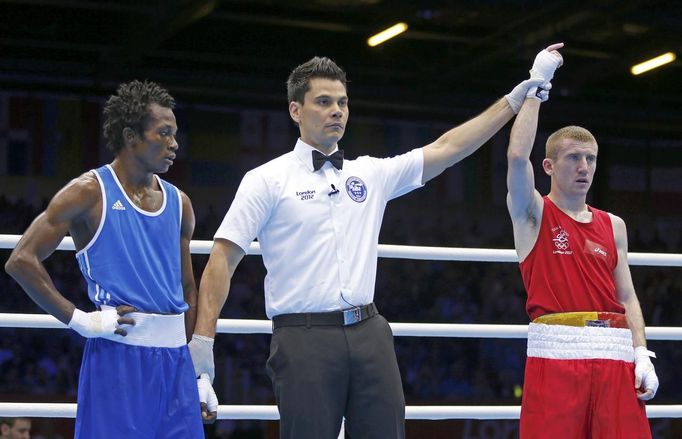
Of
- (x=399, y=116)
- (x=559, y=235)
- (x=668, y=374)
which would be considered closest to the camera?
(x=559, y=235)

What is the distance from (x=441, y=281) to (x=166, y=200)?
36.1 feet

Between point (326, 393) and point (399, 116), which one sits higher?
point (399, 116)

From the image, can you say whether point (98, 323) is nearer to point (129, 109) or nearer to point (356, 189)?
point (129, 109)

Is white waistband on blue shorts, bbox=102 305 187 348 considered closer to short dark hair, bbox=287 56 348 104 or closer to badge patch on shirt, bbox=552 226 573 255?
short dark hair, bbox=287 56 348 104

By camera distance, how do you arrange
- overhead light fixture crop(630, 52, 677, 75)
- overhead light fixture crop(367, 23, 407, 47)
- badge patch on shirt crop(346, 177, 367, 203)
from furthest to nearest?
overhead light fixture crop(630, 52, 677, 75) < overhead light fixture crop(367, 23, 407, 47) < badge patch on shirt crop(346, 177, 367, 203)

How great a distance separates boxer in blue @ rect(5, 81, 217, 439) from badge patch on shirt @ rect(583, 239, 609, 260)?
1.44 m

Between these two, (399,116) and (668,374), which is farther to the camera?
(399,116)

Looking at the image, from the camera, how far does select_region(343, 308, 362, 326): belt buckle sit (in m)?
3.16

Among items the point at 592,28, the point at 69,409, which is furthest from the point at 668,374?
the point at 69,409

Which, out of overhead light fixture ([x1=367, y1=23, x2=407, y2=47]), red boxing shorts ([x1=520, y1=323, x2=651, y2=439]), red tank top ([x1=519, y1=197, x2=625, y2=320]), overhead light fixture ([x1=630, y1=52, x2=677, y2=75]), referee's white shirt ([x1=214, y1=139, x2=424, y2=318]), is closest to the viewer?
referee's white shirt ([x1=214, y1=139, x2=424, y2=318])

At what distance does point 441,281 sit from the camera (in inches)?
551

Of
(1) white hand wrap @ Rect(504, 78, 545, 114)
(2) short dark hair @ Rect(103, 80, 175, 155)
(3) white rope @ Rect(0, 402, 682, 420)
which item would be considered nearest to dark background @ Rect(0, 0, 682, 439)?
(3) white rope @ Rect(0, 402, 682, 420)

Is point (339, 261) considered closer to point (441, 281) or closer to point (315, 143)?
point (315, 143)

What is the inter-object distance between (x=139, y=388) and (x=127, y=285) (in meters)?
0.31
